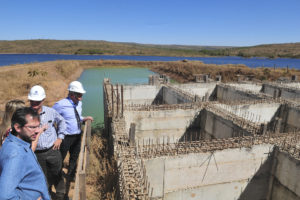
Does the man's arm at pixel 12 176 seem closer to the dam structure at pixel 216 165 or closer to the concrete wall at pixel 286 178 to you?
the dam structure at pixel 216 165

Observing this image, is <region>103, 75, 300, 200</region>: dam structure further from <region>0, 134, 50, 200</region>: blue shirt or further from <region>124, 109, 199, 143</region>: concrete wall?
<region>0, 134, 50, 200</region>: blue shirt

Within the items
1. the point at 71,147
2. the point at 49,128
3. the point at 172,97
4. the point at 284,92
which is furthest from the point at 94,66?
the point at 49,128

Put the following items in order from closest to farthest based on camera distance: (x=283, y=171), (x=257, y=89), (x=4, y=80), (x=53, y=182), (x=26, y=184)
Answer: (x=26, y=184) < (x=53, y=182) < (x=283, y=171) < (x=257, y=89) < (x=4, y=80)

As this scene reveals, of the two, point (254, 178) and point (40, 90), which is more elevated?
point (40, 90)

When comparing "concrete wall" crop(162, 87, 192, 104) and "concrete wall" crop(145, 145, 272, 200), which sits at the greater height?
"concrete wall" crop(162, 87, 192, 104)

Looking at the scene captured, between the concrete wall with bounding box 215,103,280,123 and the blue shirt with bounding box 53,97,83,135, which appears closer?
the blue shirt with bounding box 53,97,83,135

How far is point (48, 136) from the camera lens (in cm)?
333

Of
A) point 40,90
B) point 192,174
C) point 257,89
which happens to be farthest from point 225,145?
point 257,89

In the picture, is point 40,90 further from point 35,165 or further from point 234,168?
point 234,168

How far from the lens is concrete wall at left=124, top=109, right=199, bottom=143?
790 centimetres

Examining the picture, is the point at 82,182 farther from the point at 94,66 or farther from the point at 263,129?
the point at 94,66

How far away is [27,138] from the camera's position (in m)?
2.05

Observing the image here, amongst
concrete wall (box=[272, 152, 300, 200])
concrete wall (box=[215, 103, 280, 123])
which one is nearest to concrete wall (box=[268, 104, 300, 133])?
concrete wall (box=[215, 103, 280, 123])

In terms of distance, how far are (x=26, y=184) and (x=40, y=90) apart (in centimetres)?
168
